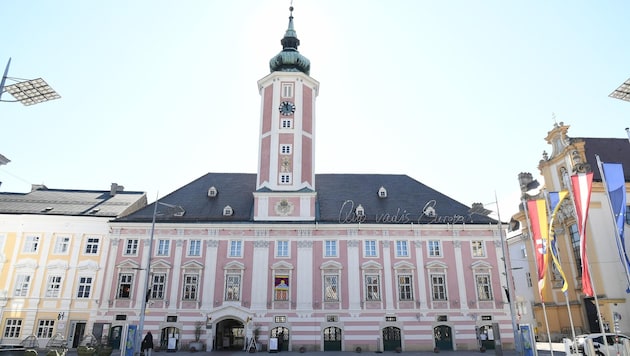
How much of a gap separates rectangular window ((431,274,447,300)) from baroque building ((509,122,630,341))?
9.77m

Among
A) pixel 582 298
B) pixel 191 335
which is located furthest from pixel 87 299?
pixel 582 298

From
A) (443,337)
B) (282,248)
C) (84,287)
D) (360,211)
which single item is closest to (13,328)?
(84,287)

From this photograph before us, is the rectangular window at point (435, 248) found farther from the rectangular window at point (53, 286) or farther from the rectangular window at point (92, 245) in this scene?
the rectangular window at point (53, 286)

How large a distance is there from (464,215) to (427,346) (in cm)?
1216

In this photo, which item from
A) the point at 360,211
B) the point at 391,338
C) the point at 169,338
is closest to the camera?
the point at 169,338

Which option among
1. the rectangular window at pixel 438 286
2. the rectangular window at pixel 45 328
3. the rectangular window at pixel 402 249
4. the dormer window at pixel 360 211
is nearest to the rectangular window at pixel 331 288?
the rectangular window at pixel 402 249

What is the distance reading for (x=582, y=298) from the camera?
37.8 m

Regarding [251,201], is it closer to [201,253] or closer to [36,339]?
[201,253]

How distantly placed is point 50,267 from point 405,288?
3020 cm

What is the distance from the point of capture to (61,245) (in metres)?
34.4

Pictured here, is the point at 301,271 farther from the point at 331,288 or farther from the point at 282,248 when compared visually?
the point at 331,288

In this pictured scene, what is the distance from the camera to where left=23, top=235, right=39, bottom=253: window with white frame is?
3403cm

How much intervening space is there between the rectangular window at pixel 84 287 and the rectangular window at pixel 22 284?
13.6ft

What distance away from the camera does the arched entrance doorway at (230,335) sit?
32656 millimetres
